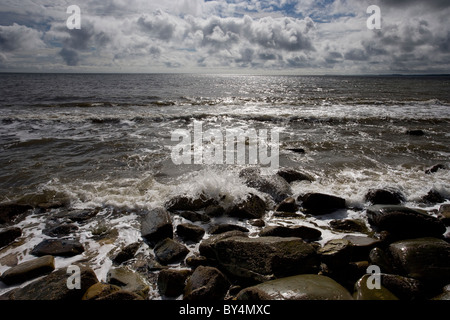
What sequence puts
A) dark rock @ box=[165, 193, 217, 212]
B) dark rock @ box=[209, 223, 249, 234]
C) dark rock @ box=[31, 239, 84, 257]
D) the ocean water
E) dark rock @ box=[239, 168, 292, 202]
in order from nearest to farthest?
dark rock @ box=[31, 239, 84, 257], dark rock @ box=[209, 223, 249, 234], dark rock @ box=[165, 193, 217, 212], the ocean water, dark rock @ box=[239, 168, 292, 202]

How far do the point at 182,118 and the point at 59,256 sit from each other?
14.1 m

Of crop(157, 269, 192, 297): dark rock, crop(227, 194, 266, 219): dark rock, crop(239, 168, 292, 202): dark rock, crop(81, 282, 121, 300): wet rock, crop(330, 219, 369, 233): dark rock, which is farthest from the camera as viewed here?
crop(239, 168, 292, 202): dark rock

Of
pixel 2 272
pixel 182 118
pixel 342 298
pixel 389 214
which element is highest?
pixel 182 118

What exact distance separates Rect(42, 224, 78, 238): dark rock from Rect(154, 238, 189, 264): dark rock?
1955mm

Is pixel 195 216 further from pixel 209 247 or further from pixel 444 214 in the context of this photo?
pixel 444 214

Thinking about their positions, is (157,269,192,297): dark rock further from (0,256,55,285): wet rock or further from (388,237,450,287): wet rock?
(388,237,450,287): wet rock

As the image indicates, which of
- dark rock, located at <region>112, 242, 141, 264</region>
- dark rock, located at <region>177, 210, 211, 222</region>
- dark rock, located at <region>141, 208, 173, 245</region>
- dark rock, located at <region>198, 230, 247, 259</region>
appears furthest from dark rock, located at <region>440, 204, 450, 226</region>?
dark rock, located at <region>112, 242, 141, 264</region>

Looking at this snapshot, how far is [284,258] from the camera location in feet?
11.3

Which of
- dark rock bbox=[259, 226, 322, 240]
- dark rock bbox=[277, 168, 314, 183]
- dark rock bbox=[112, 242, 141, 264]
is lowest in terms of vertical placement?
dark rock bbox=[112, 242, 141, 264]

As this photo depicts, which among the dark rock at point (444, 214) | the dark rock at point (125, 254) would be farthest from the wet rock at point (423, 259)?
the dark rock at point (125, 254)

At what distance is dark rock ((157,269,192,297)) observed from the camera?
327cm

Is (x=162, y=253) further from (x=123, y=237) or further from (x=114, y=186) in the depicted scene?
(x=114, y=186)

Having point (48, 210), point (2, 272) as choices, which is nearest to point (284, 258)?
point (2, 272)

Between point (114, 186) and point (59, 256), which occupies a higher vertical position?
point (114, 186)
